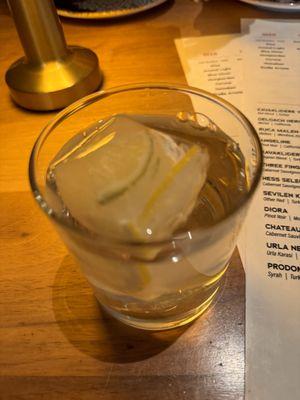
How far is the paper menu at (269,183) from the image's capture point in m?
0.33

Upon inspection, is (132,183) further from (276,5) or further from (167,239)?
(276,5)

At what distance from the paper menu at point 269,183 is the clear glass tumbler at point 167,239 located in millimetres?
48

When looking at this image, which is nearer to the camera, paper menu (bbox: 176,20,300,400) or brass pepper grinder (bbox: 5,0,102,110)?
paper menu (bbox: 176,20,300,400)

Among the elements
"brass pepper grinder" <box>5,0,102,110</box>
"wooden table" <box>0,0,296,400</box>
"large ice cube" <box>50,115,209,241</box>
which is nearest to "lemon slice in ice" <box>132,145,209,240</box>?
"large ice cube" <box>50,115,209,241</box>

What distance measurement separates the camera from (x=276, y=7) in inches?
28.2

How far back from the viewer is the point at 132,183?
0.96ft

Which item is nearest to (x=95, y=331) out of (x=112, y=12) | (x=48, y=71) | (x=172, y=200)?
(x=172, y=200)

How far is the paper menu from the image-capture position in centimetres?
33

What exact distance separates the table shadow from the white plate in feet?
1.90

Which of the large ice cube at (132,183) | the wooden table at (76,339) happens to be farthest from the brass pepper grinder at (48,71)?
the large ice cube at (132,183)

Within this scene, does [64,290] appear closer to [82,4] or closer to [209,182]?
[209,182]

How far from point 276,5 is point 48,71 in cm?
40

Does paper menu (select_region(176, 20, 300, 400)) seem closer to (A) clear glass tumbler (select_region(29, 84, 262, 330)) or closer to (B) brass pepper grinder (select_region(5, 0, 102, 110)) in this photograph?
(A) clear glass tumbler (select_region(29, 84, 262, 330))

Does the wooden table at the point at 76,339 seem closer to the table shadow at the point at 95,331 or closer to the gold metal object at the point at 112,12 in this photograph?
the table shadow at the point at 95,331
